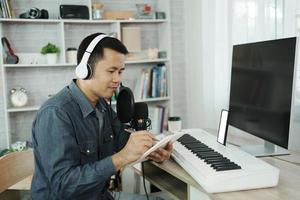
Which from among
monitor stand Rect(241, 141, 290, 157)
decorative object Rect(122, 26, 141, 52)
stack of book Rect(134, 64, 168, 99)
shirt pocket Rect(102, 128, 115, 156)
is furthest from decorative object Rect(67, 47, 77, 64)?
monitor stand Rect(241, 141, 290, 157)

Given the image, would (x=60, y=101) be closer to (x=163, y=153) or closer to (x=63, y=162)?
(x=63, y=162)

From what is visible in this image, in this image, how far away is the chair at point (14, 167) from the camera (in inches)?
65.5

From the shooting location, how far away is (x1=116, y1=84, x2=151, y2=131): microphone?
5.72ft

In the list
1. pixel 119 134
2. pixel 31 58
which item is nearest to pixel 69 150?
pixel 119 134

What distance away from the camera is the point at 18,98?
2.89 metres

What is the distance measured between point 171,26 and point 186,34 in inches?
6.1

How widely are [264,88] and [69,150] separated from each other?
868 mm

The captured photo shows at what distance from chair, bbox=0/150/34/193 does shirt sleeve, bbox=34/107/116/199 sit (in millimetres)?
416

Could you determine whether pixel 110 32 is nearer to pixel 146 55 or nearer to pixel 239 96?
pixel 146 55

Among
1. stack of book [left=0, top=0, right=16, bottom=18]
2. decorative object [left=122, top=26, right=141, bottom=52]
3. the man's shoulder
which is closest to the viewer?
the man's shoulder

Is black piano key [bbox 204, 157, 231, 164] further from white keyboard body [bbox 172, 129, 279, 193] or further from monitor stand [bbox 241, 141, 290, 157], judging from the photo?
monitor stand [bbox 241, 141, 290, 157]

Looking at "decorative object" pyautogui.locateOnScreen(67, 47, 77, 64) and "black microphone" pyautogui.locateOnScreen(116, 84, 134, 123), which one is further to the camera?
"decorative object" pyautogui.locateOnScreen(67, 47, 77, 64)

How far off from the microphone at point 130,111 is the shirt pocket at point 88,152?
29cm

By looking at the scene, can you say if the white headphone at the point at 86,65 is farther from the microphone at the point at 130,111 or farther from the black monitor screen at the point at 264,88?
the black monitor screen at the point at 264,88
